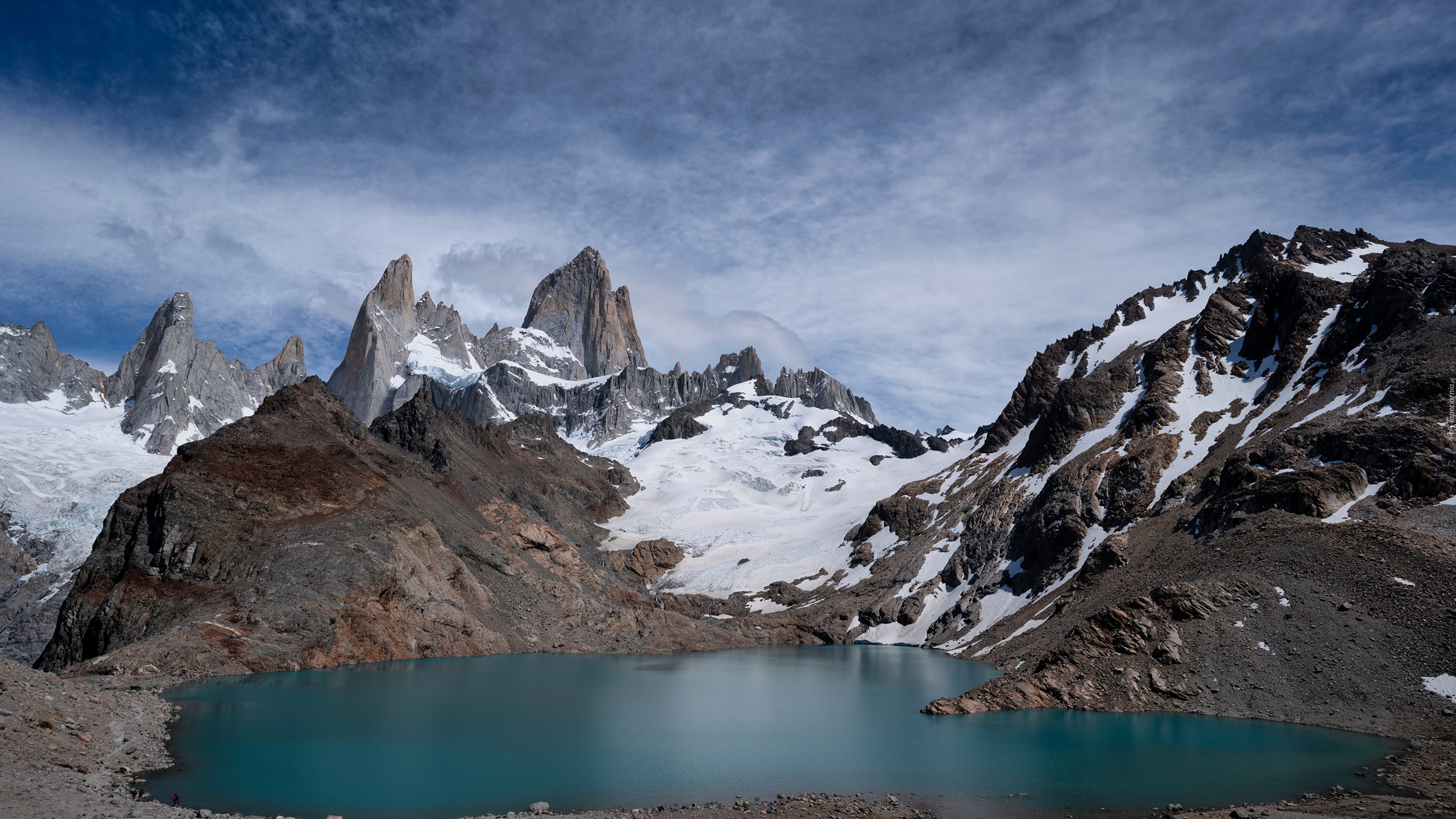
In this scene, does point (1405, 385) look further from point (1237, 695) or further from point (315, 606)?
point (315, 606)

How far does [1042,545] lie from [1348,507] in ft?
108

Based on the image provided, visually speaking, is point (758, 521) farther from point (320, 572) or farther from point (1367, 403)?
point (1367, 403)

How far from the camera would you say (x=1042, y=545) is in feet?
251

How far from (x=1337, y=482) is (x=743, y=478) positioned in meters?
152

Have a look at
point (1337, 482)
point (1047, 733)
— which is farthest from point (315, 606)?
point (1337, 482)

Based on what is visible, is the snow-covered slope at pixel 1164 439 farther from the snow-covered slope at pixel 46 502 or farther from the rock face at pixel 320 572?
the snow-covered slope at pixel 46 502

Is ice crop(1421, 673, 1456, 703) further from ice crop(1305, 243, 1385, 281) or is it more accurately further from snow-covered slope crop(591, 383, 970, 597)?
snow-covered slope crop(591, 383, 970, 597)

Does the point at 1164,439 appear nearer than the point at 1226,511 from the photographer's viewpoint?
No

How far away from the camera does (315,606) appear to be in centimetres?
5450

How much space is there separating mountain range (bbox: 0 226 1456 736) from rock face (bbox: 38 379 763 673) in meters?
0.24

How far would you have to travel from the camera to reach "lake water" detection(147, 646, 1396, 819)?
24.3 meters

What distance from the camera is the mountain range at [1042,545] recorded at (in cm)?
3912

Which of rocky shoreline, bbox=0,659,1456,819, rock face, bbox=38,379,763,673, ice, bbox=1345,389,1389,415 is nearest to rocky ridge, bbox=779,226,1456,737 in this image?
ice, bbox=1345,389,1389,415

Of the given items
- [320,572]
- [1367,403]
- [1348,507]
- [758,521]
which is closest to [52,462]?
[320,572]
